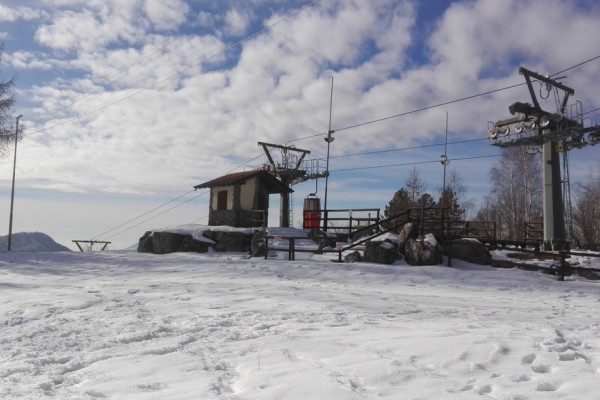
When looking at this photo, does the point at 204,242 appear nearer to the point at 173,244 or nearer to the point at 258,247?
the point at 173,244

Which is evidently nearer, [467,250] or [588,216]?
[467,250]

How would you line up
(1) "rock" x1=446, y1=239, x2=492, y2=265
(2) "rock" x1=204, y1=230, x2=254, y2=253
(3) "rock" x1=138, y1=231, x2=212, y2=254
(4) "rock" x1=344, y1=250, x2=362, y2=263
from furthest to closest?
(3) "rock" x1=138, y1=231, x2=212, y2=254
(2) "rock" x1=204, y1=230, x2=254, y2=253
(4) "rock" x1=344, y1=250, x2=362, y2=263
(1) "rock" x1=446, y1=239, x2=492, y2=265

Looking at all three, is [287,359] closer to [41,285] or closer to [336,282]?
[336,282]

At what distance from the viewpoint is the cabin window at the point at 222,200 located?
1123 inches

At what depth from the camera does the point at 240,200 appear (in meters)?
28.1

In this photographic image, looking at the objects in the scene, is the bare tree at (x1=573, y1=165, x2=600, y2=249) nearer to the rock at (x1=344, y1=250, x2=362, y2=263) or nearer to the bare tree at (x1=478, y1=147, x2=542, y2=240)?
the bare tree at (x1=478, y1=147, x2=542, y2=240)

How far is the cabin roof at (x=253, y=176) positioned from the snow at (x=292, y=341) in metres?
16.4

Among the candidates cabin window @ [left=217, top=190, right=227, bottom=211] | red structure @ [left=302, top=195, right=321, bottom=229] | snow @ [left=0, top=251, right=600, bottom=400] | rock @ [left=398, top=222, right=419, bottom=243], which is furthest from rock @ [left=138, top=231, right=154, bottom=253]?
rock @ [left=398, top=222, right=419, bottom=243]

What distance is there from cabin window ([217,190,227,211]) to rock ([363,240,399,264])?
1373 centimetres

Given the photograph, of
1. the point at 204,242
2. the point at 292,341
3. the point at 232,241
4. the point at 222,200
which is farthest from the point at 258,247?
the point at 292,341

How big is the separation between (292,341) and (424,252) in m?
12.4

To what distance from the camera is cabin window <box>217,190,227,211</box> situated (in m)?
28.5

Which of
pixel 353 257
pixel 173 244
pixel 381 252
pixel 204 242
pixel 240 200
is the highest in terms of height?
pixel 240 200

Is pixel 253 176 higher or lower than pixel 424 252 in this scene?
higher
